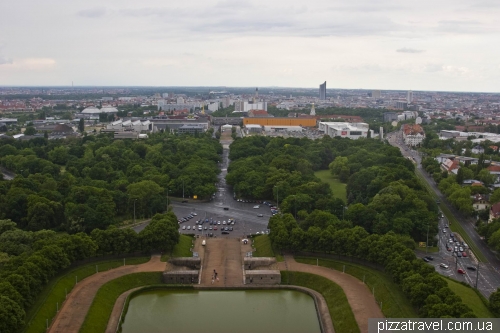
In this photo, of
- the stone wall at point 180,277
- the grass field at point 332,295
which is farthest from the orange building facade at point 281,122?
the stone wall at point 180,277

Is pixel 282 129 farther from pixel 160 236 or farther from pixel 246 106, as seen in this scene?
pixel 160 236

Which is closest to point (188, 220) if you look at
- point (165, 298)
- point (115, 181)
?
point (115, 181)

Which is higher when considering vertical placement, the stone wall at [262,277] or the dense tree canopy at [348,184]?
the dense tree canopy at [348,184]

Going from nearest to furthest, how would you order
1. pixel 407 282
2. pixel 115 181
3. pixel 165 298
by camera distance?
1. pixel 407 282
2. pixel 165 298
3. pixel 115 181

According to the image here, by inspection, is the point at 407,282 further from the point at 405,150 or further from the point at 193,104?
the point at 193,104

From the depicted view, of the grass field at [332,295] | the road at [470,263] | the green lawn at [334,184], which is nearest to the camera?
the grass field at [332,295]

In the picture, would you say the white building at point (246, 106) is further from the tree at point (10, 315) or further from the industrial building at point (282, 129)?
the tree at point (10, 315)

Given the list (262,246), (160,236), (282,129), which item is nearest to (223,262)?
(262,246)
